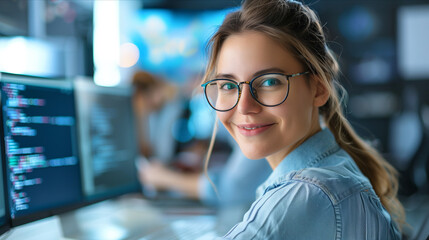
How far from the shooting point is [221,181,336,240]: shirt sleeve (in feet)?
2.15

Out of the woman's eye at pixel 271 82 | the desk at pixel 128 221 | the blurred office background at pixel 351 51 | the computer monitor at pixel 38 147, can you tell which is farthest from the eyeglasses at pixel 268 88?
the blurred office background at pixel 351 51

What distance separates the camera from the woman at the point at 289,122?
677 mm

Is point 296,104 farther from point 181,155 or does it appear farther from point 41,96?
point 181,155

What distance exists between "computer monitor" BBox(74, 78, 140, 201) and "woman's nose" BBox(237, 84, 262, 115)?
1.84 ft

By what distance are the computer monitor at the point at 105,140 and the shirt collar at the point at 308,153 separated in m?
0.58

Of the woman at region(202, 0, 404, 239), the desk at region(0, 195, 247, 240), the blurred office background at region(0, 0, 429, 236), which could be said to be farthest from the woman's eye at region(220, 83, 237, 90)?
the blurred office background at region(0, 0, 429, 236)

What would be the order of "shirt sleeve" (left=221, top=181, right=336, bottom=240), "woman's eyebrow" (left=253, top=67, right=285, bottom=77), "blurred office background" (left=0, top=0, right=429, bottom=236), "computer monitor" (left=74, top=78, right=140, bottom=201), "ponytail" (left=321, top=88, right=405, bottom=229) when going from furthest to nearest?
"blurred office background" (left=0, top=0, right=429, bottom=236) → "computer monitor" (left=74, top=78, right=140, bottom=201) → "ponytail" (left=321, top=88, right=405, bottom=229) → "woman's eyebrow" (left=253, top=67, right=285, bottom=77) → "shirt sleeve" (left=221, top=181, right=336, bottom=240)

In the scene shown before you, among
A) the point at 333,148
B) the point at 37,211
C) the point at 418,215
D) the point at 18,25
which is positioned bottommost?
the point at 418,215

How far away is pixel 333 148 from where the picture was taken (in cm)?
87

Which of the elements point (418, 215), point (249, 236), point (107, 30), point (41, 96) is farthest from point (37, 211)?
point (107, 30)

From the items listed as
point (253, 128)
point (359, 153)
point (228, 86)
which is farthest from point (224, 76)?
point (359, 153)

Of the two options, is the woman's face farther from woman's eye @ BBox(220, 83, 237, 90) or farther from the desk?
the desk

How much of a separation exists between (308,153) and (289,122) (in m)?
0.10

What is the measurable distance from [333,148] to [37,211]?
0.73 meters
